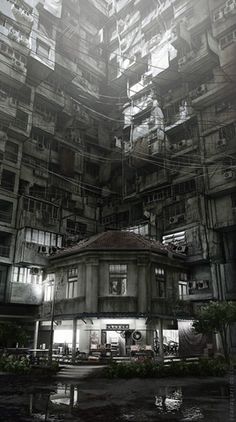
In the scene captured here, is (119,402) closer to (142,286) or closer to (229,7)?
(142,286)

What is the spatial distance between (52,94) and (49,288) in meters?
30.9

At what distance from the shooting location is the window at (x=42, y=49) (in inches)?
1972

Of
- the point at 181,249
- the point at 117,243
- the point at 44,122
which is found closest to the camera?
the point at 117,243

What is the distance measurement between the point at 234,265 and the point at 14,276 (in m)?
24.0

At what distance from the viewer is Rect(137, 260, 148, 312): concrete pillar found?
89.8 ft

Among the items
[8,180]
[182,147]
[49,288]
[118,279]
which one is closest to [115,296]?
[118,279]

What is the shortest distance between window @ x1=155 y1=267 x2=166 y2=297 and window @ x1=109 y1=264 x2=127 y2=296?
119 inches

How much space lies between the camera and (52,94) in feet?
170

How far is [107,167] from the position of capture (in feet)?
183

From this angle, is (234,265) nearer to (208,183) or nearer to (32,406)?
(208,183)

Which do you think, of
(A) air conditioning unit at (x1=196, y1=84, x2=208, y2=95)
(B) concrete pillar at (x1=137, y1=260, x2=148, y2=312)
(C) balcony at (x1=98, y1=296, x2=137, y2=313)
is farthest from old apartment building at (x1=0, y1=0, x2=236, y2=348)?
(C) balcony at (x1=98, y1=296, x2=137, y2=313)

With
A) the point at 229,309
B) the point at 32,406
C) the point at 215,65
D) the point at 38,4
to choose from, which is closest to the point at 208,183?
the point at 215,65

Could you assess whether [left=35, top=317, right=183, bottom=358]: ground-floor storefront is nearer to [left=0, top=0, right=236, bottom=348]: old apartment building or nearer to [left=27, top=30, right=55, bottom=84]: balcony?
[left=0, top=0, right=236, bottom=348]: old apartment building

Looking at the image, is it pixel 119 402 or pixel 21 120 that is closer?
pixel 119 402
